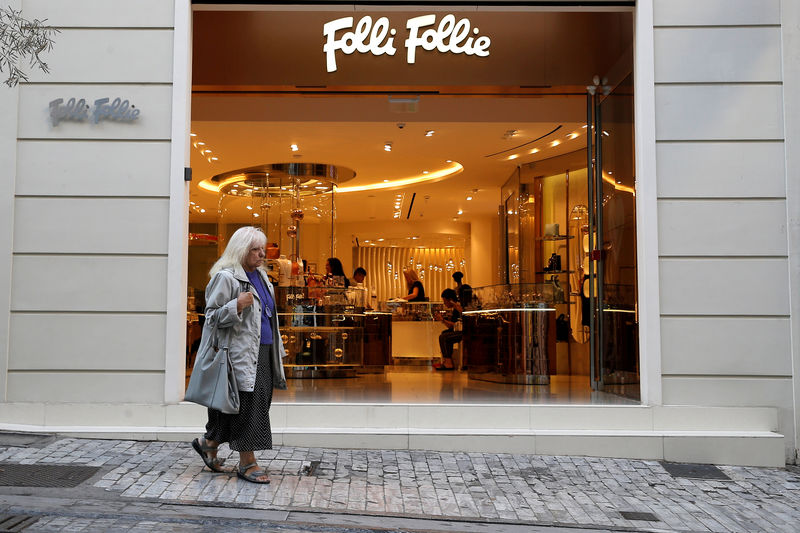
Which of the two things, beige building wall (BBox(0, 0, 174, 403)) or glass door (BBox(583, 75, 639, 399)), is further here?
glass door (BBox(583, 75, 639, 399))

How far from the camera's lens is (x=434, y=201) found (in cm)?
1708

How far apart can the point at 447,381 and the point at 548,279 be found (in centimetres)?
407

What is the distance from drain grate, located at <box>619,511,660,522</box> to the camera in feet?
15.4

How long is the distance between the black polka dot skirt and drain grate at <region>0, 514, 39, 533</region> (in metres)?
1.19

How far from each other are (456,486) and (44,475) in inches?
105

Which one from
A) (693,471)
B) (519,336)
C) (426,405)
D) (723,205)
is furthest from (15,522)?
(519,336)

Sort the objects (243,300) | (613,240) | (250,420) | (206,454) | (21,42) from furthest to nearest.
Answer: (613,240), (21,42), (206,454), (250,420), (243,300)

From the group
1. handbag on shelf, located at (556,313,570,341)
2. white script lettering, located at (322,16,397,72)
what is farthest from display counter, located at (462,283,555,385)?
white script lettering, located at (322,16,397,72)

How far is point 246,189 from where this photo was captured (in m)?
14.1

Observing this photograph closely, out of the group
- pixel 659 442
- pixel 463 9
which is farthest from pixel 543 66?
pixel 659 442

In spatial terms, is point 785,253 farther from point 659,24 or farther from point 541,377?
point 541,377

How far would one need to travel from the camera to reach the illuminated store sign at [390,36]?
300 inches

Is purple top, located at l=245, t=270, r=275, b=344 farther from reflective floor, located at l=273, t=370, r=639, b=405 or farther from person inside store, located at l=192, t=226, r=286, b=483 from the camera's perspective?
reflective floor, located at l=273, t=370, r=639, b=405

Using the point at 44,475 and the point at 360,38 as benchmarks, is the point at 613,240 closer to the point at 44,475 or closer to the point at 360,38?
the point at 360,38
